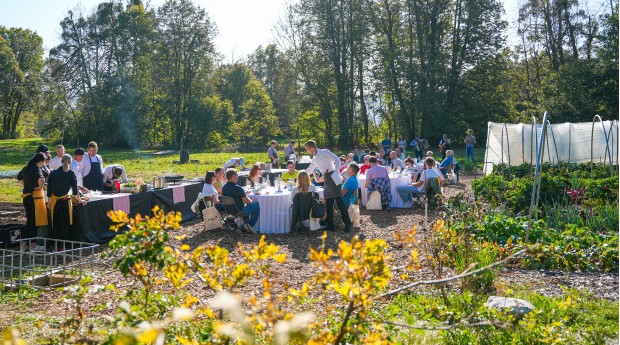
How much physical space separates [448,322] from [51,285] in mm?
4665

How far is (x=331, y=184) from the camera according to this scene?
10266 mm

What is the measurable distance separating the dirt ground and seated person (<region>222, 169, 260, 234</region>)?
0.97 ft

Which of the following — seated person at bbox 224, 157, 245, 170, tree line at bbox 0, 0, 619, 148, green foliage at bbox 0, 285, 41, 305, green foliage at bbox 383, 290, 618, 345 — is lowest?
green foliage at bbox 0, 285, 41, 305

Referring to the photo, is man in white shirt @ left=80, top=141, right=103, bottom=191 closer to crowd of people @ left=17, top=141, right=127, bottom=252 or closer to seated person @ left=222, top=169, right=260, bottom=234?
crowd of people @ left=17, top=141, right=127, bottom=252

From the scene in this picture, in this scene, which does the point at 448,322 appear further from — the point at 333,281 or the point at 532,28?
the point at 532,28

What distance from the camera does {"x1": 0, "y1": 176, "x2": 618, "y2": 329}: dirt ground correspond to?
19.4 feet

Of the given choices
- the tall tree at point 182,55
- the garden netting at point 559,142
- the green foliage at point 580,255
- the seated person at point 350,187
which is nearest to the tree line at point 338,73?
the tall tree at point 182,55

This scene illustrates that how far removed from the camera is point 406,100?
37.6 m

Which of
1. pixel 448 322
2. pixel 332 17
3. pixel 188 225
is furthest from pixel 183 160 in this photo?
pixel 448 322

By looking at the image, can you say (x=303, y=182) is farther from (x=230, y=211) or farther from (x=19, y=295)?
(x=19, y=295)

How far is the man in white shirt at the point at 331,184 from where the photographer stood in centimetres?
1027

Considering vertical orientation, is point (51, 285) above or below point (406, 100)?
below

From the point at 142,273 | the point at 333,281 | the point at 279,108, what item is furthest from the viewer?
the point at 279,108

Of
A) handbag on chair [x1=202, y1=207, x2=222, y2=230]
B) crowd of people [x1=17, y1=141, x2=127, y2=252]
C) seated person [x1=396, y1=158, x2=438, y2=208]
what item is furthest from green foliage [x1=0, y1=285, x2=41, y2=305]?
seated person [x1=396, y1=158, x2=438, y2=208]
